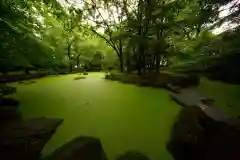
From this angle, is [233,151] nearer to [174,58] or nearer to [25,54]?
[25,54]

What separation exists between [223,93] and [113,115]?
8.64ft

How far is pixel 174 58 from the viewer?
25.7 ft

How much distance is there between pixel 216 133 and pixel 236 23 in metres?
1.85

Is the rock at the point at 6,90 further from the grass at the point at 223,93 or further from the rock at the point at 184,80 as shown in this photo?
the grass at the point at 223,93

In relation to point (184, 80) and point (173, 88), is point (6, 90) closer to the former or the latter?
point (173, 88)

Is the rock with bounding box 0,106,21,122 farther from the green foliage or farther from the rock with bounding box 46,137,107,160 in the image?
the rock with bounding box 46,137,107,160

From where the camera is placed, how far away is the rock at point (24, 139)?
2.82 metres

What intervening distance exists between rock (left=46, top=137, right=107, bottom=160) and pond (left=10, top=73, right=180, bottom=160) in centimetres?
42

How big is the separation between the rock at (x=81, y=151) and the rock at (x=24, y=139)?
30 cm

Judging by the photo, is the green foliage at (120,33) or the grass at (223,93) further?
the grass at (223,93)

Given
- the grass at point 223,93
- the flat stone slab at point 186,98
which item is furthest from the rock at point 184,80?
the flat stone slab at point 186,98

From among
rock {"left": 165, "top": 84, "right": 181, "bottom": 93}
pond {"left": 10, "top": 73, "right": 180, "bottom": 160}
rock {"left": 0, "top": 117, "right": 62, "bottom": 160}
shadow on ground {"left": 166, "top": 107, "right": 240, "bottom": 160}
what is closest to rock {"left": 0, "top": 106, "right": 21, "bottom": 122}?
rock {"left": 0, "top": 117, "right": 62, "bottom": 160}

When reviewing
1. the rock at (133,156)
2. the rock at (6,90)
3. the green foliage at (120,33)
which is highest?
the green foliage at (120,33)

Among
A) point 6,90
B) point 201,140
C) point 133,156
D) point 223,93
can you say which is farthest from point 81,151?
point 223,93
